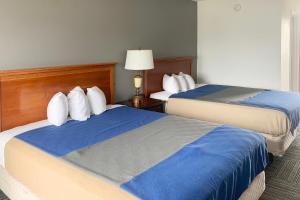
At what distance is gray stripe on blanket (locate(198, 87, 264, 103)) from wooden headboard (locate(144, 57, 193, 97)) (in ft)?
2.69

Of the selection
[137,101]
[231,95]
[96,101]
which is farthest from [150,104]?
[231,95]

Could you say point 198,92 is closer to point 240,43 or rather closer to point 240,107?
point 240,107

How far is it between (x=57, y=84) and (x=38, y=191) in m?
1.27

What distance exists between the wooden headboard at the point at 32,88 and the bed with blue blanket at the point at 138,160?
165 millimetres

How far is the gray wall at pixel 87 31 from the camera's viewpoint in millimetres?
2479

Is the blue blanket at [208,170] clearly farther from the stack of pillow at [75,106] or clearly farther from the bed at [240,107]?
the stack of pillow at [75,106]

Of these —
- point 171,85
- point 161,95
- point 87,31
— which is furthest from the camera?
point 171,85

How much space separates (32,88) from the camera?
255cm

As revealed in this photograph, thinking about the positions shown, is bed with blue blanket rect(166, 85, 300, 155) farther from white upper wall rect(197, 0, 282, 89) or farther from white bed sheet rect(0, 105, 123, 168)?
white bed sheet rect(0, 105, 123, 168)

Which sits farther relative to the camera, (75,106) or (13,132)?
(75,106)

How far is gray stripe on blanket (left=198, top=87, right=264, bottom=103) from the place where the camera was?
337 centimetres

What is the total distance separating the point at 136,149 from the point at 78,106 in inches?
39.7

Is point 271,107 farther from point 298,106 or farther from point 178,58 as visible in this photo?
point 178,58

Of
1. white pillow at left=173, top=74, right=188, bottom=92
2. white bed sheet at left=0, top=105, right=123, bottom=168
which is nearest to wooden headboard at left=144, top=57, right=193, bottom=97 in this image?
white pillow at left=173, top=74, right=188, bottom=92
